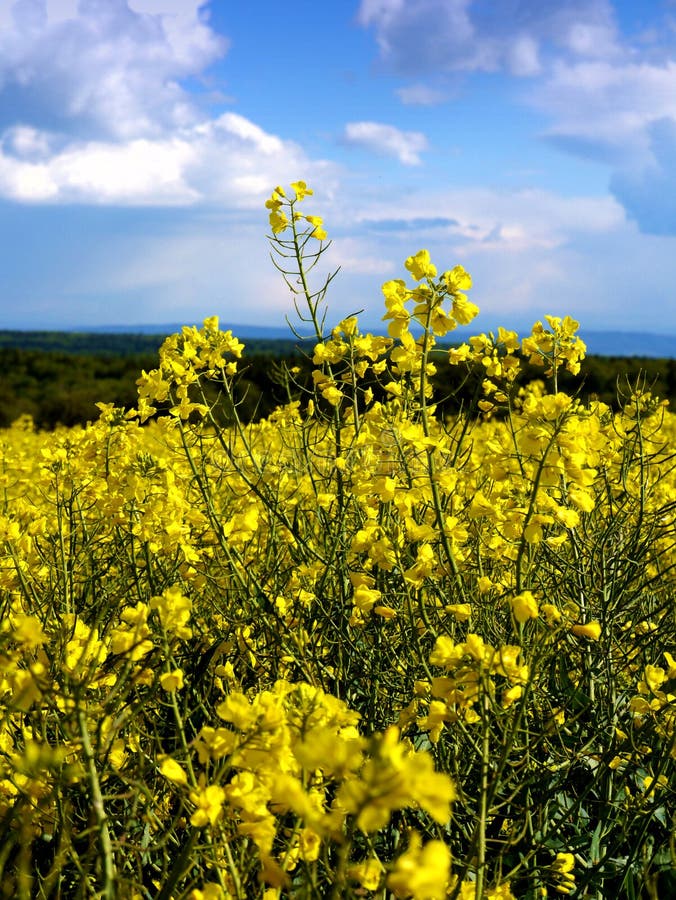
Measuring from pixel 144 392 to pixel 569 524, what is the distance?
148cm

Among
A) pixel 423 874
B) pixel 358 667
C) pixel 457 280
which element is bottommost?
pixel 358 667

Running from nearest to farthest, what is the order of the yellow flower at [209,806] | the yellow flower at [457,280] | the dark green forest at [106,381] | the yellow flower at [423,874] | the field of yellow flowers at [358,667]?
1. the yellow flower at [423,874]
2. the yellow flower at [209,806]
3. the field of yellow flowers at [358,667]
4. the yellow flower at [457,280]
5. the dark green forest at [106,381]

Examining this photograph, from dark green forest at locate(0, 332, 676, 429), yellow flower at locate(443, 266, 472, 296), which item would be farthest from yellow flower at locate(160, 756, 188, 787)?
dark green forest at locate(0, 332, 676, 429)

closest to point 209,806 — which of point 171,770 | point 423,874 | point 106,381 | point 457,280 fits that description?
point 171,770

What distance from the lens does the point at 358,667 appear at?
2668mm

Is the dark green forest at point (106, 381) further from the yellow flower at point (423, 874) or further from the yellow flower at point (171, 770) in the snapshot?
the yellow flower at point (423, 874)

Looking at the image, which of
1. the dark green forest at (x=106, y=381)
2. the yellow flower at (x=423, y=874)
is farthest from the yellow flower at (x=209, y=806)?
the dark green forest at (x=106, y=381)

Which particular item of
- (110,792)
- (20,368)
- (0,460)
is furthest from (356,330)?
(20,368)

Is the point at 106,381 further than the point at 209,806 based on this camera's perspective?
Yes

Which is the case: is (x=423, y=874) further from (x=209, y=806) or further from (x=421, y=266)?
(x=421, y=266)

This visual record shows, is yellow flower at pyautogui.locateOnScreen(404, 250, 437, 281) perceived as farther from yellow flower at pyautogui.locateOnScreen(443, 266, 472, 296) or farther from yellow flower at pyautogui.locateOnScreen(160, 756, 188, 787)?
yellow flower at pyautogui.locateOnScreen(160, 756, 188, 787)

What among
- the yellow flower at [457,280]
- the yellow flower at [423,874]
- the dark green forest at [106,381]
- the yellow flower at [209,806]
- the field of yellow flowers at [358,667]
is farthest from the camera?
the dark green forest at [106,381]

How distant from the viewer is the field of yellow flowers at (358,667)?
54.9 inches

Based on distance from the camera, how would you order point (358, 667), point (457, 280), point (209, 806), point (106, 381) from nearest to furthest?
point (209, 806) < point (457, 280) < point (358, 667) < point (106, 381)
